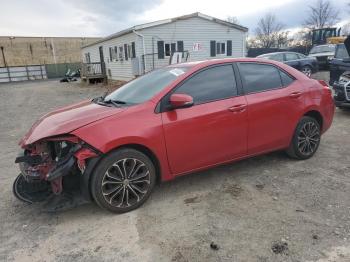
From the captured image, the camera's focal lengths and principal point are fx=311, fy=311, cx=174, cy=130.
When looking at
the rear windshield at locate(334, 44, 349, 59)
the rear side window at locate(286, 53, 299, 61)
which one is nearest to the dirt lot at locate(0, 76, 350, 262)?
the rear windshield at locate(334, 44, 349, 59)

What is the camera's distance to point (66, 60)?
52531 mm

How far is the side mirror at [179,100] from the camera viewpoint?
341cm

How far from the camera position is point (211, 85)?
12.8 ft

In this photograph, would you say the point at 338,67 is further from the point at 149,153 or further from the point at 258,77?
the point at 149,153

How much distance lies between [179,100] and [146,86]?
2.50ft

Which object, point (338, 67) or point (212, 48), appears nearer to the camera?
point (338, 67)

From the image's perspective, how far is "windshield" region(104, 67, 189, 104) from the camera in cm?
374

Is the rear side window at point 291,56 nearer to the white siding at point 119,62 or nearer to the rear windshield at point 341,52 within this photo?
the rear windshield at point 341,52

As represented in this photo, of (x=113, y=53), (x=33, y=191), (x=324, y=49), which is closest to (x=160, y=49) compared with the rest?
(x=113, y=53)

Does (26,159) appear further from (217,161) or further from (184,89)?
(217,161)

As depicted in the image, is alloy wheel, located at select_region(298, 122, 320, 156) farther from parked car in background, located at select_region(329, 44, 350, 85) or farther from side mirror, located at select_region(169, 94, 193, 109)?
parked car in background, located at select_region(329, 44, 350, 85)

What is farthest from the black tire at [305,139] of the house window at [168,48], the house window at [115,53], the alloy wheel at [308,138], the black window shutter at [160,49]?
the house window at [115,53]

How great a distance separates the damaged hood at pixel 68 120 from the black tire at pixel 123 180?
460 millimetres

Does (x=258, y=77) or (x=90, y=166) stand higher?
A: (x=258, y=77)
